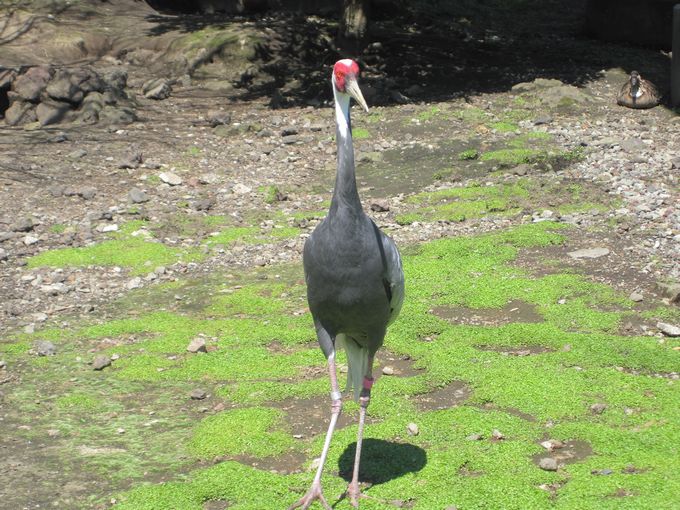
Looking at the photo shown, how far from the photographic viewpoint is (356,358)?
767 centimetres

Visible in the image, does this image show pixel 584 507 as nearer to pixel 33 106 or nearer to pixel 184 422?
pixel 184 422

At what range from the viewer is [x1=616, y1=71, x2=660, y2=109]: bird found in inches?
725

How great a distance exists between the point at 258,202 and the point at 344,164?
789cm

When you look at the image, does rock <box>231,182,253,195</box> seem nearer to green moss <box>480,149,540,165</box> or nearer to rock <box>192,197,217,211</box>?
rock <box>192,197,217,211</box>

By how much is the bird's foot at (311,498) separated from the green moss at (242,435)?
104 centimetres

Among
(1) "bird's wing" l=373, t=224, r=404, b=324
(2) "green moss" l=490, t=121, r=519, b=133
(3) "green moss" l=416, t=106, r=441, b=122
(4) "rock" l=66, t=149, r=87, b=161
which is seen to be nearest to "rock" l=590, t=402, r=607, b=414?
(1) "bird's wing" l=373, t=224, r=404, b=324

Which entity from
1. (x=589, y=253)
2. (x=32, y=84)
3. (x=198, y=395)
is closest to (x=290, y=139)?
(x=32, y=84)

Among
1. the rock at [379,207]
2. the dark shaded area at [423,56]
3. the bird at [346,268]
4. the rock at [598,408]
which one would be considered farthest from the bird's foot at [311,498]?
the dark shaded area at [423,56]

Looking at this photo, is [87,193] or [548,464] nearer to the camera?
[548,464]

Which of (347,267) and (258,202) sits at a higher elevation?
(347,267)

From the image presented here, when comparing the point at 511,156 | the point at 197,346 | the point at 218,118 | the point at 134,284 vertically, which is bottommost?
the point at 134,284

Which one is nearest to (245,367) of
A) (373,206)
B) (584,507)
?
(584,507)

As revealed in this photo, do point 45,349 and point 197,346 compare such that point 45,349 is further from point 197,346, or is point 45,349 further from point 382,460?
point 382,460

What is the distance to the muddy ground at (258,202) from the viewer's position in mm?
8609
